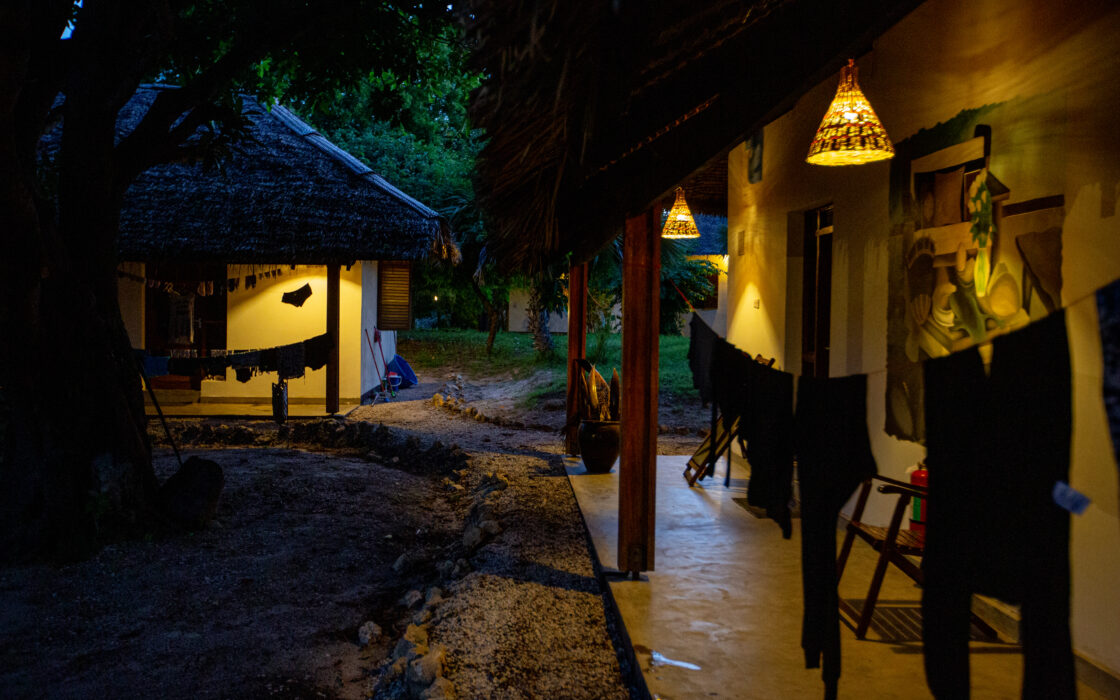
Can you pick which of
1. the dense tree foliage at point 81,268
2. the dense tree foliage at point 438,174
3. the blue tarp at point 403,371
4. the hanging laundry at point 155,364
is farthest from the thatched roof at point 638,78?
the blue tarp at point 403,371

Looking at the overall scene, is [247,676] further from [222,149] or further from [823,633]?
[222,149]

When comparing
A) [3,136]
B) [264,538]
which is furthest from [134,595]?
[3,136]

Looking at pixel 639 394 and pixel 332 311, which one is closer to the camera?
pixel 639 394

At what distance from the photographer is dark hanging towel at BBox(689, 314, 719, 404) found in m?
3.10

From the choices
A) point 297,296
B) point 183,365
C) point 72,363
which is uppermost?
point 297,296

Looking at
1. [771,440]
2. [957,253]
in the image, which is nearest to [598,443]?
[957,253]

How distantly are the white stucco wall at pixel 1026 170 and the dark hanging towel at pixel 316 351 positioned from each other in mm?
7393

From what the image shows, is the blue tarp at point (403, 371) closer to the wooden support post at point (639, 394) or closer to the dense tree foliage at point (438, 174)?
the dense tree foliage at point (438, 174)

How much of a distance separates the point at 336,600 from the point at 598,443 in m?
3.58

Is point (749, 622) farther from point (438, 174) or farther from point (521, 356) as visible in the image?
point (438, 174)

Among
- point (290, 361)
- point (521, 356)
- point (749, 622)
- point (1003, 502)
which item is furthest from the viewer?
point (521, 356)

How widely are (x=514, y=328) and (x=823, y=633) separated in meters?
27.5

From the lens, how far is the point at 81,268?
577cm

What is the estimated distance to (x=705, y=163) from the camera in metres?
3.09
